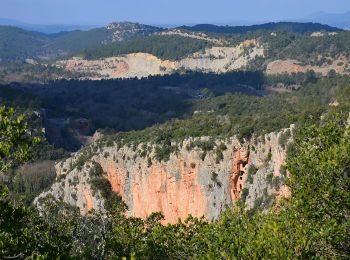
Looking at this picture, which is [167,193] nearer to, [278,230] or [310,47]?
[278,230]

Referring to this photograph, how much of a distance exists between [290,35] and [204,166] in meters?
153

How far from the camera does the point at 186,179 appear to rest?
5178 centimetres

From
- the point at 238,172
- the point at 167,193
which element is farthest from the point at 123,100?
the point at 238,172

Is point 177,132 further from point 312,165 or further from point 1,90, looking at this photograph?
point 1,90

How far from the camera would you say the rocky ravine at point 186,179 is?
4372 centimetres

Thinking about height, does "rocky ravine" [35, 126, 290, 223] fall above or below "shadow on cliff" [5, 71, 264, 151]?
above

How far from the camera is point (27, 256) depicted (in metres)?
14.1

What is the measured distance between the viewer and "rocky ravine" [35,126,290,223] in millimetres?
43719

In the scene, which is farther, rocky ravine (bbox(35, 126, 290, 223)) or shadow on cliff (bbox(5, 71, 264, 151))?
shadow on cliff (bbox(5, 71, 264, 151))

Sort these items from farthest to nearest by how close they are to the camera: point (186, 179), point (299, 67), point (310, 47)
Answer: point (310, 47) < point (299, 67) < point (186, 179)

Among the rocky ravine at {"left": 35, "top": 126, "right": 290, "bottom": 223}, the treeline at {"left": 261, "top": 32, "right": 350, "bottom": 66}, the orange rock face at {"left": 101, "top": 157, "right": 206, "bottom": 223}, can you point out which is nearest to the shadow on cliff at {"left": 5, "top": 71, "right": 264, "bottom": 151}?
the treeline at {"left": 261, "top": 32, "right": 350, "bottom": 66}

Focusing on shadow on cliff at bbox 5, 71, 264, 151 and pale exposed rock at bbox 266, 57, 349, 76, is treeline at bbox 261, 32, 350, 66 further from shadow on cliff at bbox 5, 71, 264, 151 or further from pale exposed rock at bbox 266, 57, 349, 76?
shadow on cliff at bbox 5, 71, 264, 151

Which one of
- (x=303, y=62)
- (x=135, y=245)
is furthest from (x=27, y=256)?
(x=303, y=62)

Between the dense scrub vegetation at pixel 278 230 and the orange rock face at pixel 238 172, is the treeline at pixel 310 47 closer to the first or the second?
the orange rock face at pixel 238 172
